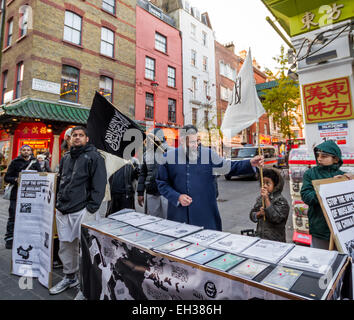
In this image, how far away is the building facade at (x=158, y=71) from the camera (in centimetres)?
1648

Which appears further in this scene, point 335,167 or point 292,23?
point 292,23

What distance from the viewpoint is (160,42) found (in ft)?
60.2

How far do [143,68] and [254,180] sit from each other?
11.8m

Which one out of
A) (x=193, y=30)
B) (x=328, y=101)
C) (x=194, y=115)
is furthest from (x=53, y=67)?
(x=193, y=30)

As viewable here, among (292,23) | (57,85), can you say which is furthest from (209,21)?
(292,23)

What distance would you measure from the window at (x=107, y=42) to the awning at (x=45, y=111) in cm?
463

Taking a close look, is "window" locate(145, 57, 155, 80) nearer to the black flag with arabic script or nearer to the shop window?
the shop window

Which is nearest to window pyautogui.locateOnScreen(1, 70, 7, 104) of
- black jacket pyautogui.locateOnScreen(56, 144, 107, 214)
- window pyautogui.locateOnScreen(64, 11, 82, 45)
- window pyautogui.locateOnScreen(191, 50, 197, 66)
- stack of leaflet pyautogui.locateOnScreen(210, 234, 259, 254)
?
window pyautogui.locateOnScreen(64, 11, 82, 45)

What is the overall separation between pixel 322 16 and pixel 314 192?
4.35 m

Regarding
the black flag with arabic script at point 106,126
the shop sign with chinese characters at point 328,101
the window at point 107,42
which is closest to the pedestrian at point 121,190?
the black flag with arabic script at point 106,126

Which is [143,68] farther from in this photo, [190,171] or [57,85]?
[190,171]

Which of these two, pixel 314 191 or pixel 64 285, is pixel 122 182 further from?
pixel 314 191

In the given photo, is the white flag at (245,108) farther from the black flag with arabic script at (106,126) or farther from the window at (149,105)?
the window at (149,105)

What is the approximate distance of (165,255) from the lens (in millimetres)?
1576
